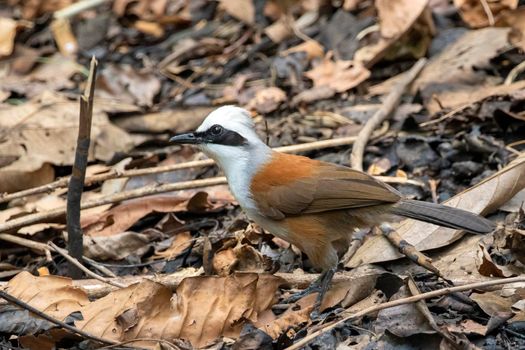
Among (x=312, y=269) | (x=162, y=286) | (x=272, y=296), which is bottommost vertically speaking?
(x=312, y=269)

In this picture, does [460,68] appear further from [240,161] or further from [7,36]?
[7,36]

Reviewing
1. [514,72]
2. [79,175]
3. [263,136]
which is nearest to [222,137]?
[79,175]

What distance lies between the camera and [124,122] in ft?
24.4

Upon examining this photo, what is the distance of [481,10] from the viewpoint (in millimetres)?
7512

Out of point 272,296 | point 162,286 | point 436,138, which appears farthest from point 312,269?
point 436,138

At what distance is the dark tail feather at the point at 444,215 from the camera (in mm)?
4391

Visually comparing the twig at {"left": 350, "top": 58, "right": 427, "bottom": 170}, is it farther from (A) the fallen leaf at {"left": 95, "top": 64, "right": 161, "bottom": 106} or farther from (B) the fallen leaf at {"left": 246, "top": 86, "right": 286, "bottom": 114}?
(A) the fallen leaf at {"left": 95, "top": 64, "right": 161, "bottom": 106}

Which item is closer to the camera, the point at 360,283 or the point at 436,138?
the point at 360,283

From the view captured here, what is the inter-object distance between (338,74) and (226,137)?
2.79 metres

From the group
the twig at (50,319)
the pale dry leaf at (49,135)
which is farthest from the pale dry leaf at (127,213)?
the twig at (50,319)

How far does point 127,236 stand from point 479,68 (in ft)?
10.9

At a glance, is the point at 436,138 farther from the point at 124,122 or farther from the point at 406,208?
the point at 124,122

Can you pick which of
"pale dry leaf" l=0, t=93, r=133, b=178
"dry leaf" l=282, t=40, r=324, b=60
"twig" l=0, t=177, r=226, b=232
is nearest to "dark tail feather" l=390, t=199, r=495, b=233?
"twig" l=0, t=177, r=226, b=232

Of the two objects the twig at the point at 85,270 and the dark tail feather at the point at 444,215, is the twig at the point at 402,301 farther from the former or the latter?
the twig at the point at 85,270
